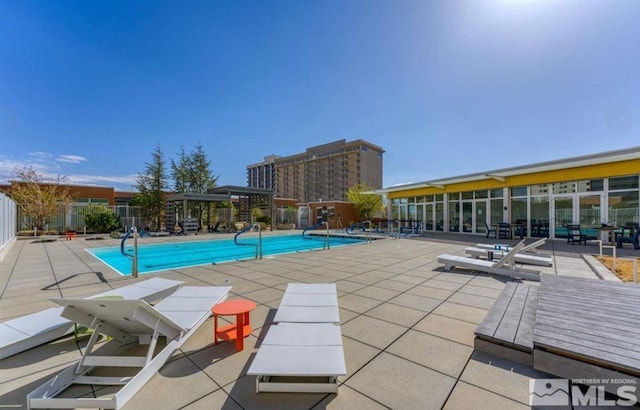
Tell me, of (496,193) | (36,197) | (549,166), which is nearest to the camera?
(549,166)

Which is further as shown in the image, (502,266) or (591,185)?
(591,185)

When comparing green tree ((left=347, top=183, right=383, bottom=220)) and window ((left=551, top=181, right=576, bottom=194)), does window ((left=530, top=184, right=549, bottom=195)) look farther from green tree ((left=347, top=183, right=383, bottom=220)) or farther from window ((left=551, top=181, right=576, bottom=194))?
green tree ((left=347, top=183, right=383, bottom=220))

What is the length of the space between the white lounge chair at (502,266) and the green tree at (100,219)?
18151 mm

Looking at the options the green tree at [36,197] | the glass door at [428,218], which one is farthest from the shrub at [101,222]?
the glass door at [428,218]

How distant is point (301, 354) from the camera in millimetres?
2031

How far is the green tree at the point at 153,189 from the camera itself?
1933 cm

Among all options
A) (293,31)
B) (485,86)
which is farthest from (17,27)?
(485,86)

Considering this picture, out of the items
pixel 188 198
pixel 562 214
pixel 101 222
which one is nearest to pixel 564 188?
pixel 562 214

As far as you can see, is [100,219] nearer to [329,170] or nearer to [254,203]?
[254,203]

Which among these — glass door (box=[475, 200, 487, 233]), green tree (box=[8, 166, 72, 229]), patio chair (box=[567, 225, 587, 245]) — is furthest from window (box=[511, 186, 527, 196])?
green tree (box=[8, 166, 72, 229])

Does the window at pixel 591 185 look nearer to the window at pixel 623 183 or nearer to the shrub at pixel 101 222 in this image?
the window at pixel 623 183

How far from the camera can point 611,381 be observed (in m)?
1.84

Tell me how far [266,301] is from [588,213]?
14.2 m

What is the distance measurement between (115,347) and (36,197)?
18.1m
